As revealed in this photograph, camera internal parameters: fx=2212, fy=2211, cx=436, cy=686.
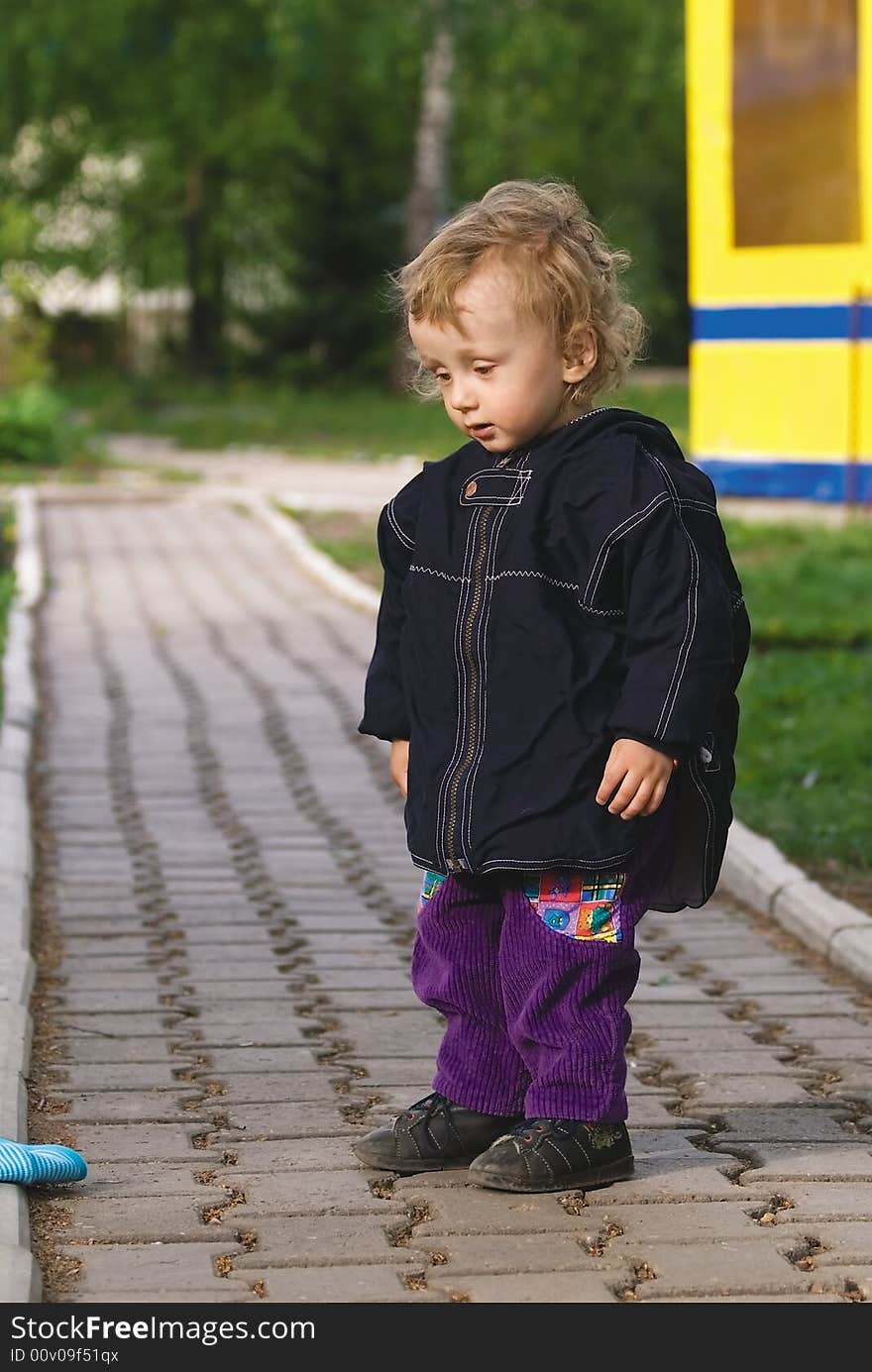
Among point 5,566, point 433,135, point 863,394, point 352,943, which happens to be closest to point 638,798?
point 352,943

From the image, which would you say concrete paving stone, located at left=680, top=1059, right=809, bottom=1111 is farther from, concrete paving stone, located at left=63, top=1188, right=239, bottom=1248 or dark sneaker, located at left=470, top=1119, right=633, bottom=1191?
concrete paving stone, located at left=63, top=1188, right=239, bottom=1248

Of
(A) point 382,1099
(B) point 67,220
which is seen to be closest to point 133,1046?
(A) point 382,1099

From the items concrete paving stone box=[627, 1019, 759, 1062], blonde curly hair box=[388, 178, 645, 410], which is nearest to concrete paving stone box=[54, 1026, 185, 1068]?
concrete paving stone box=[627, 1019, 759, 1062]

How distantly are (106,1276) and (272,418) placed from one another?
82.3 feet

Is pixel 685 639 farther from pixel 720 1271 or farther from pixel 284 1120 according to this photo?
pixel 284 1120

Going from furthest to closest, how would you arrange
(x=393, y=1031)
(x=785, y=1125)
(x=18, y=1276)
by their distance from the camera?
(x=393, y=1031), (x=785, y=1125), (x=18, y=1276)

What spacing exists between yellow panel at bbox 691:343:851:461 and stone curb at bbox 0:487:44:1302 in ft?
15.9

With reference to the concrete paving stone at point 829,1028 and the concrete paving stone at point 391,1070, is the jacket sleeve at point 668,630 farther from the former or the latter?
the concrete paving stone at point 829,1028

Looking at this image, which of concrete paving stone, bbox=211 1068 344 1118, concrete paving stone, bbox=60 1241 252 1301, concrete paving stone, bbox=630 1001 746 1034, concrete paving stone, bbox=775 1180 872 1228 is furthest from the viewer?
concrete paving stone, bbox=630 1001 746 1034

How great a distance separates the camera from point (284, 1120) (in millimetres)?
3988

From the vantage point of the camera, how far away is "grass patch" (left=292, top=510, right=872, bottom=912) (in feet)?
20.9

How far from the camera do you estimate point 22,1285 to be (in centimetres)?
299

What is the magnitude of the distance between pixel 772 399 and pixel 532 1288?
10796 mm

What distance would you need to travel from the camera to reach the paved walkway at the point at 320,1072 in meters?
3.22
